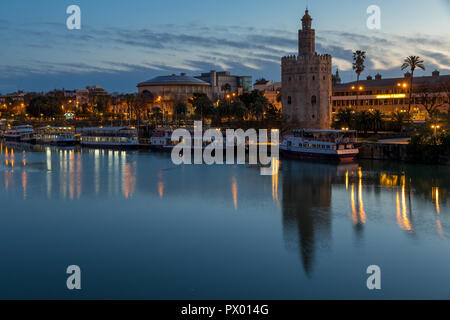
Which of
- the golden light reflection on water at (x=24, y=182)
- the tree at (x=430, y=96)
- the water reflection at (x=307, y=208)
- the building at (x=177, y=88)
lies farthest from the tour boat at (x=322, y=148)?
the building at (x=177, y=88)

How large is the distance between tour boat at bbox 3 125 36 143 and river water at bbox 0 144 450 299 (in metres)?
45.8

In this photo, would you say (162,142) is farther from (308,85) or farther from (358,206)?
(358,206)

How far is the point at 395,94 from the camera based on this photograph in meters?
65.9

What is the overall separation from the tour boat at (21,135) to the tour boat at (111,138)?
41.6 feet

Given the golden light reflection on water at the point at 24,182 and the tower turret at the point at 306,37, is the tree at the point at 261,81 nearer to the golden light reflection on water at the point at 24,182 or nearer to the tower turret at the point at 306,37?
the tower turret at the point at 306,37

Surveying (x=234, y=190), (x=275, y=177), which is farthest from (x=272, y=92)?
(x=234, y=190)

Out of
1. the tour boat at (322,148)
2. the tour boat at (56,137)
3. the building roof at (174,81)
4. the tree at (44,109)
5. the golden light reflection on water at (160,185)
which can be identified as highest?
the building roof at (174,81)

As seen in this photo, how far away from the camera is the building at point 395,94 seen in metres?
60.0

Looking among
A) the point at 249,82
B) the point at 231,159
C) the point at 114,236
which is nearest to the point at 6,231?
the point at 114,236

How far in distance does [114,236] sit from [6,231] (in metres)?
4.54

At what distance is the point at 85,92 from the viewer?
162 metres

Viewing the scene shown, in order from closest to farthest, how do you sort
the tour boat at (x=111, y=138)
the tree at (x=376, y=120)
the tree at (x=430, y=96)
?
the tree at (x=376, y=120) < the tree at (x=430, y=96) < the tour boat at (x=111, y=138)

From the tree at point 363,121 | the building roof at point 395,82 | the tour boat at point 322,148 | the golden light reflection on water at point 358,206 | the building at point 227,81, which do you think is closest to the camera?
the golden light reflection on water at point 358,206

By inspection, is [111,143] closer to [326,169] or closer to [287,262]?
[326,169]
